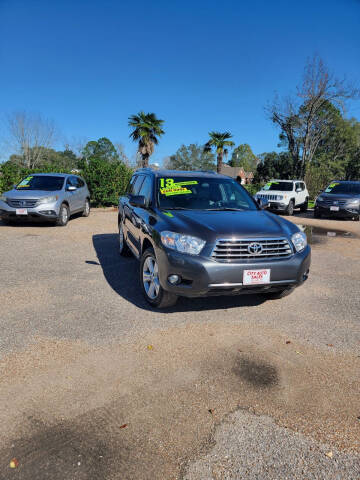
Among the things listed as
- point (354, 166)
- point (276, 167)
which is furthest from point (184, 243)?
point (354, 166)

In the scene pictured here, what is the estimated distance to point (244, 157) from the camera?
11419 centimetres

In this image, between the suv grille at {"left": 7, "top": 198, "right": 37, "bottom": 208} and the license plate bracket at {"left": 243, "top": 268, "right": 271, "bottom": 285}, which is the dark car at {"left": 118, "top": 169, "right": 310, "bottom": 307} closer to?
the license plate bracket at {"left": 243, "top": 268, "right": 271, "bottom": 285}

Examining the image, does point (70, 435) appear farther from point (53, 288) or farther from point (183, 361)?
point (53, 288)

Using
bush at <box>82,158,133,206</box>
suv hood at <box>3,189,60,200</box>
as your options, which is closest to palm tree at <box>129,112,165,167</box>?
bush at <box>82,158,133,206</box>

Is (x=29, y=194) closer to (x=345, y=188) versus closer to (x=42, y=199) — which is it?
(x=42, y=199)

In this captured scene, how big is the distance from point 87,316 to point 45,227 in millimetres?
7120

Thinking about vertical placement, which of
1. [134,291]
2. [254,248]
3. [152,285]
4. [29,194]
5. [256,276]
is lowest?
[134,291]

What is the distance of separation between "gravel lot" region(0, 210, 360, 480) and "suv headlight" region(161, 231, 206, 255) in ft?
2.92

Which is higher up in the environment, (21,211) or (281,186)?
(281,186)

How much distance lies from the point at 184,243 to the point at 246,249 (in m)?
0.69

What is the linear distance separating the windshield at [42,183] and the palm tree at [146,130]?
757 inches

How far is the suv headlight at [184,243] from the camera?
356 centimetres

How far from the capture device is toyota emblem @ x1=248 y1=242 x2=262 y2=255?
3584mm

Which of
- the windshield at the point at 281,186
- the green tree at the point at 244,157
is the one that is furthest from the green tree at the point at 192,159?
the windshield at the point at 281,186
